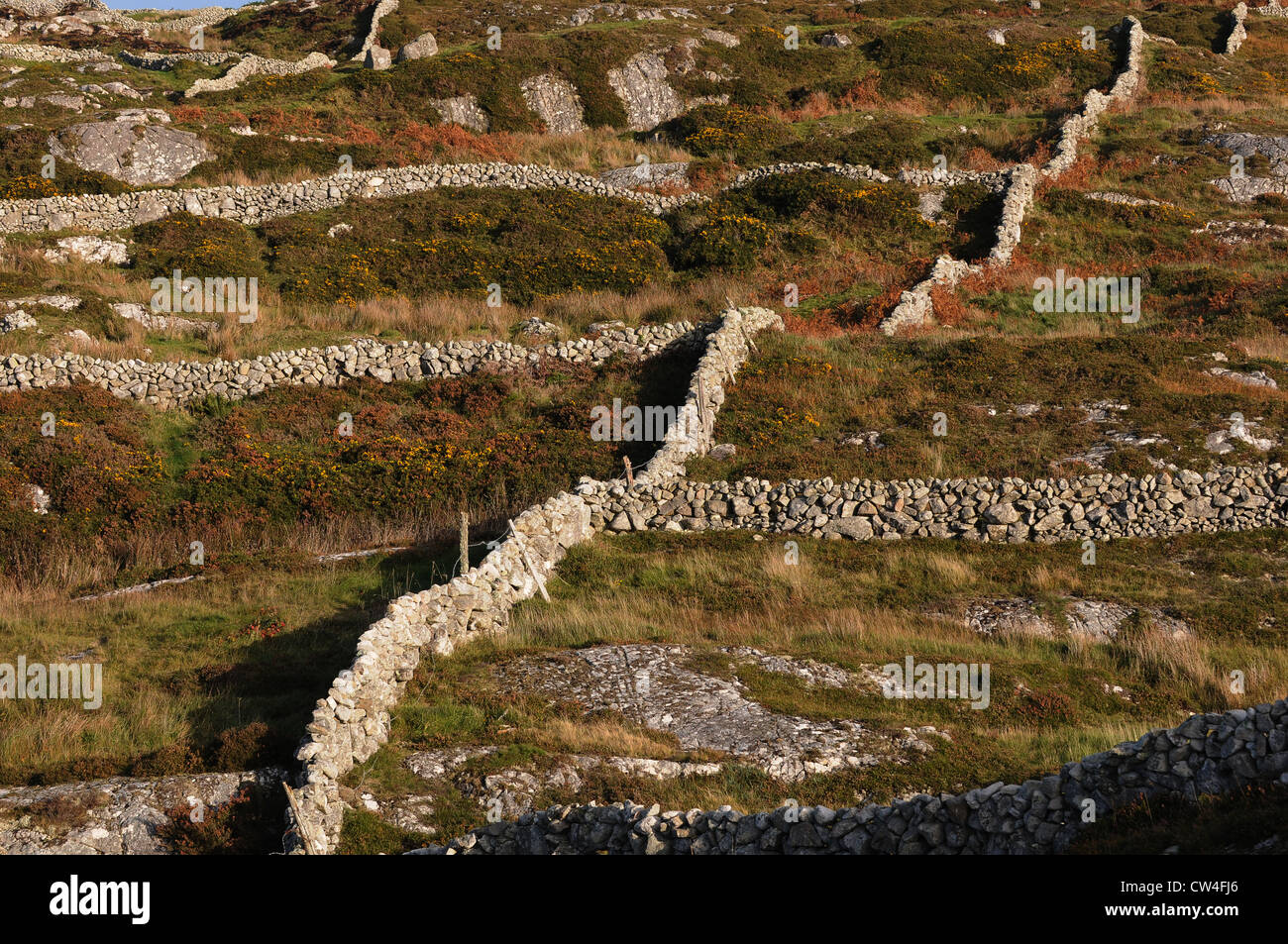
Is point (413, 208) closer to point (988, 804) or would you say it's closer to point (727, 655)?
point (727, 655)

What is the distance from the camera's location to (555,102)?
171 feet

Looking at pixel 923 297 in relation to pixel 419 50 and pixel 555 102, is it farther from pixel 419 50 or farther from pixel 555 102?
pixel 419 50

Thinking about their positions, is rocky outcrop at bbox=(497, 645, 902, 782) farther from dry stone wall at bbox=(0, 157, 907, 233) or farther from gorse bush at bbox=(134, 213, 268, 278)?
dry stone wall at bbox=(0, 157, 907, 233)

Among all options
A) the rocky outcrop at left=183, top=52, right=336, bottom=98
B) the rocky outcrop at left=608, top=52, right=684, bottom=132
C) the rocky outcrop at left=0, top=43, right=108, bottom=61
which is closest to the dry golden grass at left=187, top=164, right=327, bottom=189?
the rocky outcrop at left=183, top=52, right=336, bottom=98

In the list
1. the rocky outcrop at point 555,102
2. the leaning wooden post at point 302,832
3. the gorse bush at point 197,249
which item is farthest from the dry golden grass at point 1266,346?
the rocky outcrop at point 555,102

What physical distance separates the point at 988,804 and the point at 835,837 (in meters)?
1.50

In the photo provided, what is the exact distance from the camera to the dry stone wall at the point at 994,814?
966cm

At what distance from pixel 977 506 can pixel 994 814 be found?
1171cm

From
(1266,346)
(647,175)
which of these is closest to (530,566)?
(1266,346)

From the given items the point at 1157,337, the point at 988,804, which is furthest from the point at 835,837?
the point at 1157,337

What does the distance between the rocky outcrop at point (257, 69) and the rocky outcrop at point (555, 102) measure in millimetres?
12288

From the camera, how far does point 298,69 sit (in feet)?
190
